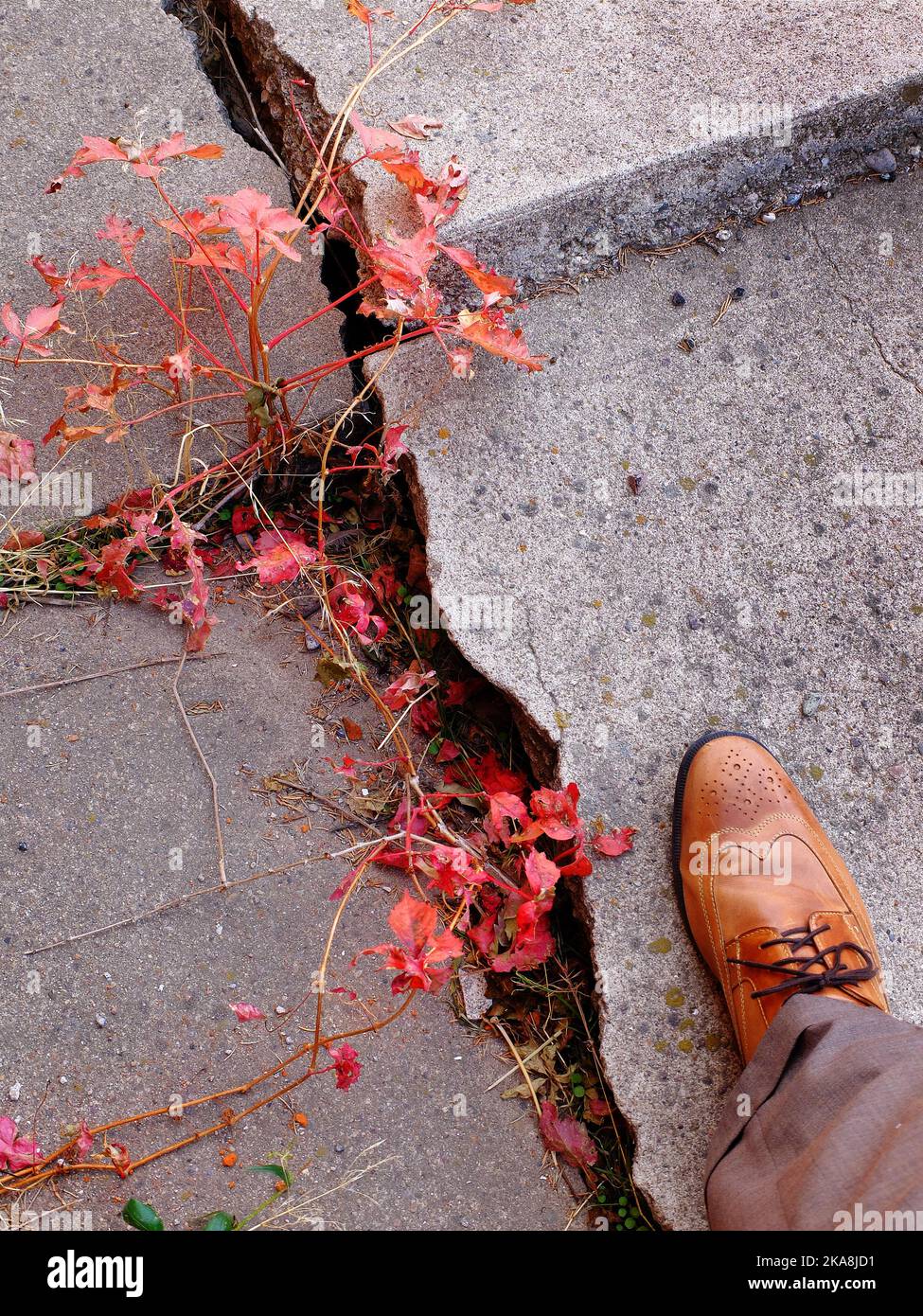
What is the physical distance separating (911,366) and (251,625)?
4.50ft

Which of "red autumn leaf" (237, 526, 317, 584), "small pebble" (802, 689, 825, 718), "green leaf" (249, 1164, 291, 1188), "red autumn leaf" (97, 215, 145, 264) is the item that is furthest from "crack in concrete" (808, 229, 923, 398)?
"green leaf" (249, 1164, 291, 1188)

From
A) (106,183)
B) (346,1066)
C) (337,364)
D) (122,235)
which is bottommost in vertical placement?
(346,1066)

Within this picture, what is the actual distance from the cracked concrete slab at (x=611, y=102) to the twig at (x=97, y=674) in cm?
86

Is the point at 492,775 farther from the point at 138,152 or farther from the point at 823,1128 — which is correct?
the point at 138,152

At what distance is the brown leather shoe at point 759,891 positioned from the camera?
1629mm

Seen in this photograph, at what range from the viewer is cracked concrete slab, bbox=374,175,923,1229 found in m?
1.72

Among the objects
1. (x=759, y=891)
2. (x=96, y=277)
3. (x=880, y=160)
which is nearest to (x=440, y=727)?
(x=759, y=891)

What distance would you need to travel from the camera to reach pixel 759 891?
171 cm

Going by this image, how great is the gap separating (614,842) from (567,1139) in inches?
18.9

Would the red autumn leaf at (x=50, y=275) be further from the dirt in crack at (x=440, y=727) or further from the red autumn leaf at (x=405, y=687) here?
the red autumn leaf at (x=405, y=687)

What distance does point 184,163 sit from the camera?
204 centimetres

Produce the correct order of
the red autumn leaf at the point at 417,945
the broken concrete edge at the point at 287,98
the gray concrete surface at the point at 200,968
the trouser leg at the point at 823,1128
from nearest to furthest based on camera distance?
the trouser leg at the point at 823,1128 < the red autumn leaf at the point at 417,945 < the gray concrete surface at the point at 200,968 < the broken concrete edge at the point at 287,98

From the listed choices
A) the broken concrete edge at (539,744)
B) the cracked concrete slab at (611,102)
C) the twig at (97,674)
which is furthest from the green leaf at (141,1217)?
the cracked concrete slab at (611,102)
